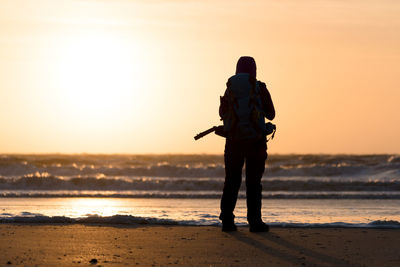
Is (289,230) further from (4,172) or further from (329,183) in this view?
(4,172)

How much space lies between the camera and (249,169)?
24.3 feet

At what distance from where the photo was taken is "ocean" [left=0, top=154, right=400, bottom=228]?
884 cm

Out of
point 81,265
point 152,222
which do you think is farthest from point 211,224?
point 81,265

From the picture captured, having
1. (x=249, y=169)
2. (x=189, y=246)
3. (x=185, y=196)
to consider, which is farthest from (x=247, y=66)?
(x=185, y=196)

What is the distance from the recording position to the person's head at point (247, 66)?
7.38 meters

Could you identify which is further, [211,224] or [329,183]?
[329,183]

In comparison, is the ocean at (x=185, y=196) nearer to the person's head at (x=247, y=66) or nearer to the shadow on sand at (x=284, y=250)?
the shadow on sand at (x=284, y=250)

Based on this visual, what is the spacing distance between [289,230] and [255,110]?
1286mm

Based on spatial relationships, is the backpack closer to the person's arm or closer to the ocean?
the person's arm

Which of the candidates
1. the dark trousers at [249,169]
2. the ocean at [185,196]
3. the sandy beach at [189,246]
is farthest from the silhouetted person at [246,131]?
the ocean at [185,196]

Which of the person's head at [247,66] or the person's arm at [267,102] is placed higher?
the person's head at [247,66]

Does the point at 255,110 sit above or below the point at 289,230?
above

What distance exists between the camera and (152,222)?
26.8 ft

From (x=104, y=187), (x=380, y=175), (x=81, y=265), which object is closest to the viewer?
(x=81, y=265)
